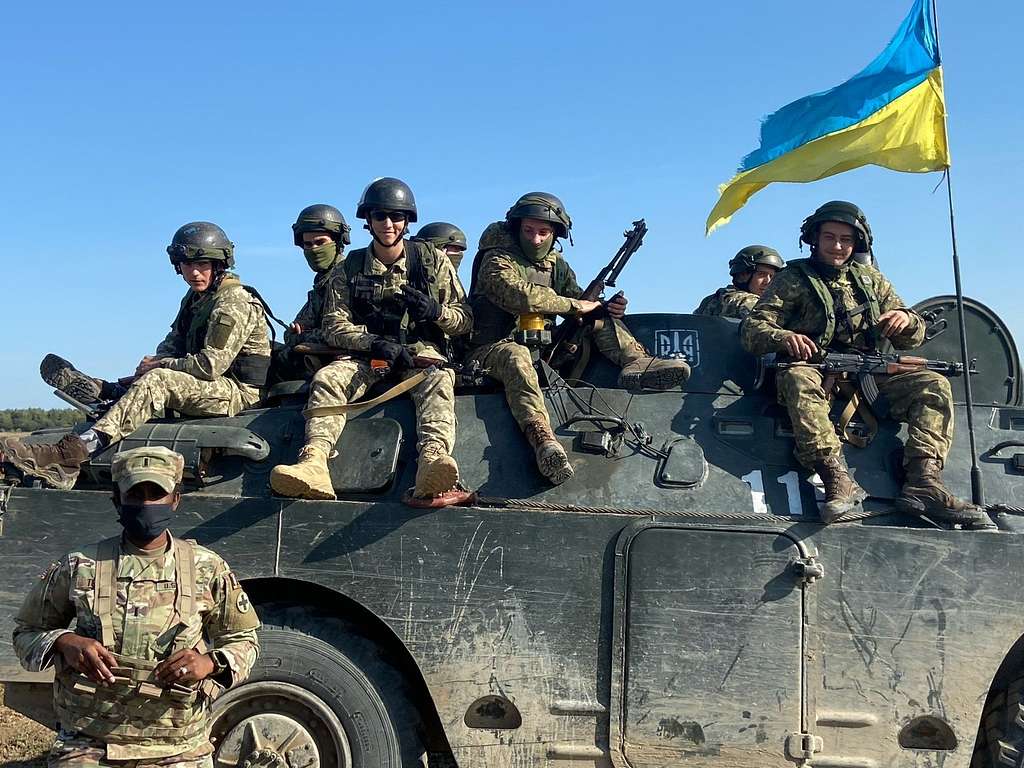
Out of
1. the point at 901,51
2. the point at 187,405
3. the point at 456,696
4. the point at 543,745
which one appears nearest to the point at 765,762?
the point at 543,745

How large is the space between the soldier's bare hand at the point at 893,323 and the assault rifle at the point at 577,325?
5.99 feet

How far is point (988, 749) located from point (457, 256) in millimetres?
7369

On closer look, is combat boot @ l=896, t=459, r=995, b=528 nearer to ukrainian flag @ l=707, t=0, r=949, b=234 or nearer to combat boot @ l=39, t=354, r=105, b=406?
ukrainian flag @ l=707, t=0, r=949, b=234

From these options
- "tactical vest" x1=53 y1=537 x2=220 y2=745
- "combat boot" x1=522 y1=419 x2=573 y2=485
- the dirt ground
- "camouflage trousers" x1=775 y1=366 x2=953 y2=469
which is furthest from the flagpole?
the dirt ground

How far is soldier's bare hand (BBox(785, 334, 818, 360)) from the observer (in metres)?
5.80

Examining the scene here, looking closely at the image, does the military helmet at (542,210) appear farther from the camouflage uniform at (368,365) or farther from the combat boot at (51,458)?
the combat boot at (51,458)

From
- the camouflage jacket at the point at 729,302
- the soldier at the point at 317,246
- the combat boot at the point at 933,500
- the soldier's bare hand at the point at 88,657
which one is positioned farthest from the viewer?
the camouflage jacket at the point at 729,302

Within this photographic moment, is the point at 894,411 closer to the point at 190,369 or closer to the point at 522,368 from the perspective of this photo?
the point at 522,368

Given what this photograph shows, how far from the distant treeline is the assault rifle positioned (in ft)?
96.0

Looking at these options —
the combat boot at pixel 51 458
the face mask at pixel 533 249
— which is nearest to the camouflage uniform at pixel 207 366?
the combat boot at pixel 51 458

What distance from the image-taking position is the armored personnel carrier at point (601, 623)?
5.00 meters

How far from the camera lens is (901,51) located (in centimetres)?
710

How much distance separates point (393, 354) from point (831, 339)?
105 inches

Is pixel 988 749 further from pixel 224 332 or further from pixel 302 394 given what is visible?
pixel 224 332
